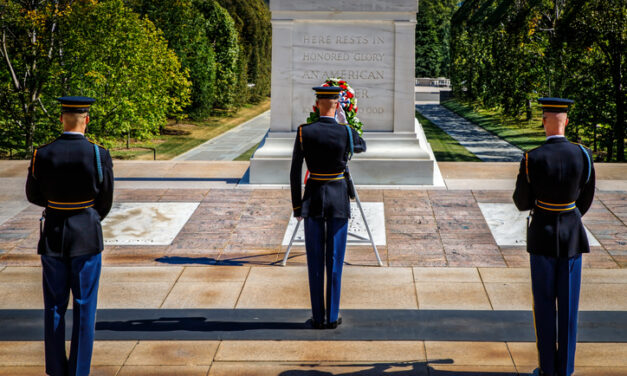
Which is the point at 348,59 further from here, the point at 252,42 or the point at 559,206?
the point at 252,42

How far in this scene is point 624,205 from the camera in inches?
364

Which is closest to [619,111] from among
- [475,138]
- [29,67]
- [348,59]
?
[475,138]

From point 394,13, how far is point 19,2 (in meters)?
19.6

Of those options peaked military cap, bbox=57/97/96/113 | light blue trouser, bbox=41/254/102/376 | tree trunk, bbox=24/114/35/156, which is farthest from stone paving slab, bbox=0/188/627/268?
tree trunk, bbox=24/114/35/156

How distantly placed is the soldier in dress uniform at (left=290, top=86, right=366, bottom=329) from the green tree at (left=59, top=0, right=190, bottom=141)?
70.5 ft

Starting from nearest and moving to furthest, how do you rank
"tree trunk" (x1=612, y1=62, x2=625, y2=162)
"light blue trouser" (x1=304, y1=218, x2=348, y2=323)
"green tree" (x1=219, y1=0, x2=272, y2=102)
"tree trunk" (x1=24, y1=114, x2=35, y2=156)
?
1. "light blue trouser" (x1=304, y1=218, x2=348, y2=323)
2. "tree trunk" (x1=612, y1=62, x2=625, y2=162)
3. "tree trunk" (x1=24, y1=114, x2=35, y2=156)
4. "green tree" (x1=219, y1=0, x2=272, y2=102)

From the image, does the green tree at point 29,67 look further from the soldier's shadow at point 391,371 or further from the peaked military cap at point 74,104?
the soldier's shadow at point 391,371

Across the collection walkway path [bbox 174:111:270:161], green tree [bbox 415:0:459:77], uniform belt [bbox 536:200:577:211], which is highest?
green tree [bbox 415:0:459:77]

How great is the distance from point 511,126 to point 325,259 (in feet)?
105

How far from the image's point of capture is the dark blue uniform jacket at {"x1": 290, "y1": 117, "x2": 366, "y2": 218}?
5500mm

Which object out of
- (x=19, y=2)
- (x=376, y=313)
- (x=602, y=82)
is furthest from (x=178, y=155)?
(x=376, y=313)

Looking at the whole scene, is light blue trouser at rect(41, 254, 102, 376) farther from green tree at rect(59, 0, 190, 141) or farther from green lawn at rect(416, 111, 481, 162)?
green tree at rect(59, 0, 190, 141)

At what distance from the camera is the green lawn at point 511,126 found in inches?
1190

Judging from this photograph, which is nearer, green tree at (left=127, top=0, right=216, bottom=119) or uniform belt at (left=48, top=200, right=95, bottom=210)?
uniform belt at (left=48, top=200, right=95, bottom=210)
